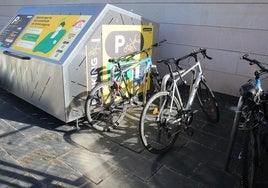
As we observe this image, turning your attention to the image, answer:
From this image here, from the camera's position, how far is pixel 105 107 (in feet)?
11.7

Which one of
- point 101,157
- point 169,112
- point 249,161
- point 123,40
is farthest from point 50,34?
point 249,161

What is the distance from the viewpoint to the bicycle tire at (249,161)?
219 cm

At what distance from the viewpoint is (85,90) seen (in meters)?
3.51

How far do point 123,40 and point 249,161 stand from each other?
251 centimetres

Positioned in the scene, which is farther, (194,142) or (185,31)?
(185,31)

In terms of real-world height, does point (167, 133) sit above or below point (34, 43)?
below

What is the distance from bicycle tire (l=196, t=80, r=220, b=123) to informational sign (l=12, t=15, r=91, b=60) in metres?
2.01

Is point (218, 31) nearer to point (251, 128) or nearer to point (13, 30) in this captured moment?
point (251, 128)

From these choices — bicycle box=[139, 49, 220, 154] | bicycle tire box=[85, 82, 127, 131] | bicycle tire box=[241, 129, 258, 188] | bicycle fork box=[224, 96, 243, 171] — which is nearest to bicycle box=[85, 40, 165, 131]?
bicycle tire box=[85, 82, 127, 131]

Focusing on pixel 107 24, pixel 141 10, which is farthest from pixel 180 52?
pixel 107 24

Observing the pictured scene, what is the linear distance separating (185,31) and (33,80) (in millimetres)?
3319

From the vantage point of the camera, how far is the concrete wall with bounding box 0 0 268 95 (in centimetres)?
446

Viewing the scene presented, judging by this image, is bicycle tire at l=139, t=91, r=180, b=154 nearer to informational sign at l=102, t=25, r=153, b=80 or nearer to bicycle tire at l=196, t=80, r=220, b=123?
bicycle tire at l=196, t=80, r=220, b=123

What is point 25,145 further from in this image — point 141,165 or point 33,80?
point 141,165
